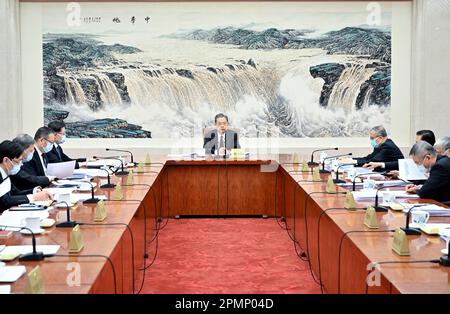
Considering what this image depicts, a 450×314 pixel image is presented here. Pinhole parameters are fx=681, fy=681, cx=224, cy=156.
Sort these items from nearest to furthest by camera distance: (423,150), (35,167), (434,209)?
(434,209), (423,150), (35,167)

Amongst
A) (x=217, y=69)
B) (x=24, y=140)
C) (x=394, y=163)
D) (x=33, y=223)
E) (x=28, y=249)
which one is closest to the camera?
(x=28, y=249)

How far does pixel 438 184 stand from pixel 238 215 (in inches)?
121

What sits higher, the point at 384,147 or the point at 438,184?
the point at 384,147

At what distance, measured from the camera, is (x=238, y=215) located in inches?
302

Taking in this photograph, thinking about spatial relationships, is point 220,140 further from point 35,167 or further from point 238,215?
point 35,167

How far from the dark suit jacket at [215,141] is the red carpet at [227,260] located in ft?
4.35

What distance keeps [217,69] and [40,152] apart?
3792 mm

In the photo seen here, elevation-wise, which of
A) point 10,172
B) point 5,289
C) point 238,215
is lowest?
point 238,215

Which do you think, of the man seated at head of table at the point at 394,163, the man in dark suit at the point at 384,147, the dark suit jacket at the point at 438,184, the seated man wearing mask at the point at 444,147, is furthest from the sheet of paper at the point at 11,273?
the man in dark suit at the point at 384,147

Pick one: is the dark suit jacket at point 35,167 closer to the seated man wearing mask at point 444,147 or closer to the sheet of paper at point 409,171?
the sheet of paper at point 409,171

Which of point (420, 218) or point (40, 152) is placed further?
point (40, 152)

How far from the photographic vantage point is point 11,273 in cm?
287

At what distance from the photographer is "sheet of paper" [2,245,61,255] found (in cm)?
326

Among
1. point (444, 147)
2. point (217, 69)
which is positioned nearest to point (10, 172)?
point (444, 147)
